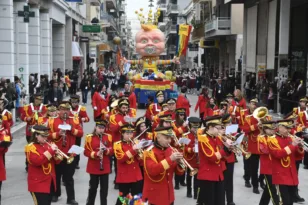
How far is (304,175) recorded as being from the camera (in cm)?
1222

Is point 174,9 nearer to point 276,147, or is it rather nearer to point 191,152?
point 191,152

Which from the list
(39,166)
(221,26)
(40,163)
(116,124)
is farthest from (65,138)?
(221,26)

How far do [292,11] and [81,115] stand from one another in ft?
60.9

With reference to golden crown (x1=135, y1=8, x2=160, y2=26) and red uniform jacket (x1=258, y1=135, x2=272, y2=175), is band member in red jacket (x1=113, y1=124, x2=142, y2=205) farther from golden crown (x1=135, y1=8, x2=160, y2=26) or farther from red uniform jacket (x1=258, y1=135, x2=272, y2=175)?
golden crown (x1=135, y1=8, x2=160, y2=26)

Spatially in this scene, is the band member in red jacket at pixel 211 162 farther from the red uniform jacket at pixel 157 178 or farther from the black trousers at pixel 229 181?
the black trousers at pixel 229 181

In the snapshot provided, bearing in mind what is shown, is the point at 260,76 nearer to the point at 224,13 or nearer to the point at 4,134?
the point at 224,13

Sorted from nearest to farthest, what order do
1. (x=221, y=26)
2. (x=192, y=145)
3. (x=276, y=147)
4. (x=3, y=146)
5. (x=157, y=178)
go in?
(x=157, y=178), (x=276, y=147), (x=3, y=146), (x=192, y=145), (x=221, y=26)

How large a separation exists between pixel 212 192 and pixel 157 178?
4.97 ft

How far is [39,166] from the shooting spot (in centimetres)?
764

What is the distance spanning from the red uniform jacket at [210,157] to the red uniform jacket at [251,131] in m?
2.67

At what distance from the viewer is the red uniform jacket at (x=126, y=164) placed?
26.4 ft

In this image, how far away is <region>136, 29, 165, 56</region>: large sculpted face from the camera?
88.4 ft

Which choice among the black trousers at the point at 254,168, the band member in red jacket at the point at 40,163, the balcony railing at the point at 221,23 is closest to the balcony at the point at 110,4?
the balcony railing at the point at 221,23

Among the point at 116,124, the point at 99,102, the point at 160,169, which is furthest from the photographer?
the point at 99,102
